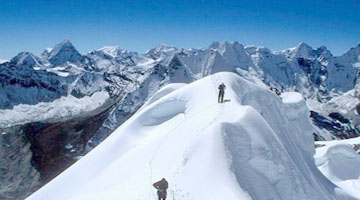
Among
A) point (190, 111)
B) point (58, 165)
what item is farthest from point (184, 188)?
point (58, 165)

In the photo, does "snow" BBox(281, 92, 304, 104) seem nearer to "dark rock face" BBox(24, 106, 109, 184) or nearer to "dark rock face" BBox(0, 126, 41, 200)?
"dark rock face" BBox(0, 126, 41, 200)

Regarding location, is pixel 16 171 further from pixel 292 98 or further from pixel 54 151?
pixel 292 98

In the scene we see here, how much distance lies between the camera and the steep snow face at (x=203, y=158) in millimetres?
16312

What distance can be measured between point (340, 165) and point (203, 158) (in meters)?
30.2

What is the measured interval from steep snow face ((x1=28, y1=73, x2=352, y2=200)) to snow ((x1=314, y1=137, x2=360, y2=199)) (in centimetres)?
455

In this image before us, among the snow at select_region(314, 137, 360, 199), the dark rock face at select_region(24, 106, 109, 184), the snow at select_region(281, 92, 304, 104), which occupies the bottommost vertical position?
the dark rock face at select_region(24, 106, 109, 184)

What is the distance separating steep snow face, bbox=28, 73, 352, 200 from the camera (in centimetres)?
1631

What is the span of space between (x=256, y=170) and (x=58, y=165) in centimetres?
15120

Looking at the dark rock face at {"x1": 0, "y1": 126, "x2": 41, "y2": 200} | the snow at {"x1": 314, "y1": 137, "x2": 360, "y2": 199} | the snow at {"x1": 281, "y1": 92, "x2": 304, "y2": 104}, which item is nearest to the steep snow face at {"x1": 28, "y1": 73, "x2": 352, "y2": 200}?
the snow at {"x1": 314, "y1": 137, "x2": 360, "y2": 199}

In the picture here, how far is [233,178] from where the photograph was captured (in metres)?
15.7


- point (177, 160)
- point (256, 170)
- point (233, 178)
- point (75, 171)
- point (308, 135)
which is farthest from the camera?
point (308, 135)

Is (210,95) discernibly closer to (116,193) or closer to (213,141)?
(213,141)

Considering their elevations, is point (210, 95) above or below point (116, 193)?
above

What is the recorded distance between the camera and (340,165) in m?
37.0
